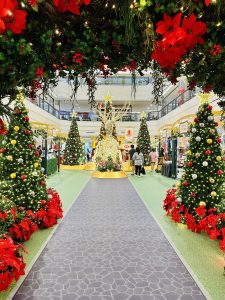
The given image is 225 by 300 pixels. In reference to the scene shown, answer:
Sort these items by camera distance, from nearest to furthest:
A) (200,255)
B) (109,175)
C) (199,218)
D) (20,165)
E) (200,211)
Answer: (200,255) → (200,211) → (20,165) → (199,218) → (109,175)

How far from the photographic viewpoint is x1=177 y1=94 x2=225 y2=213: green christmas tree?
5.35 m

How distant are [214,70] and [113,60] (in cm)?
62

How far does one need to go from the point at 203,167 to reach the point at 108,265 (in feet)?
8.60

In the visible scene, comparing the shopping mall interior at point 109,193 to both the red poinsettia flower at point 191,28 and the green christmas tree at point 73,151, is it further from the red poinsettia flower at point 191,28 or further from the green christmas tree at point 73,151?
the green christmas tree at point 73,151

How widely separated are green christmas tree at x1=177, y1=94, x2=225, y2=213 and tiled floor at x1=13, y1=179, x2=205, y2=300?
2.82 ft

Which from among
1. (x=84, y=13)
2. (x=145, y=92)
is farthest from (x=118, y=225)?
(x=145, y=92)

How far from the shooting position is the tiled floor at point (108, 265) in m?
2.98

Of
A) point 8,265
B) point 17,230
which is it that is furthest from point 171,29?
point 17,230

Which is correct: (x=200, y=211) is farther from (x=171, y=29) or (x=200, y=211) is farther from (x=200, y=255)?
(x=171, y=29)

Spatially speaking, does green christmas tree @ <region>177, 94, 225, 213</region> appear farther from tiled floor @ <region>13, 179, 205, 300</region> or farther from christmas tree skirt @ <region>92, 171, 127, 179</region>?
christmas tree skirt @ <region>92, 171, 127, 179</region>

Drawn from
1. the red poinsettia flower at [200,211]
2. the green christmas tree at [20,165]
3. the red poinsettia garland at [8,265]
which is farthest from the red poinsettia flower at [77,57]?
the red poinsettia flower at [200,211]

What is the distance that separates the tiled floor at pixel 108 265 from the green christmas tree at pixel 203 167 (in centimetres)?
86

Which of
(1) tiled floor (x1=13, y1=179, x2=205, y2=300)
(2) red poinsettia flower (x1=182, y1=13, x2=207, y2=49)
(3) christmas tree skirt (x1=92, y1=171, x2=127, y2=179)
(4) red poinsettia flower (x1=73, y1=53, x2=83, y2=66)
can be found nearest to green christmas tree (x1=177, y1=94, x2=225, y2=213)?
(1) tiled floor (x1=13, y1=179, x2=205, y2=300)

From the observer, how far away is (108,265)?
3654 mm
